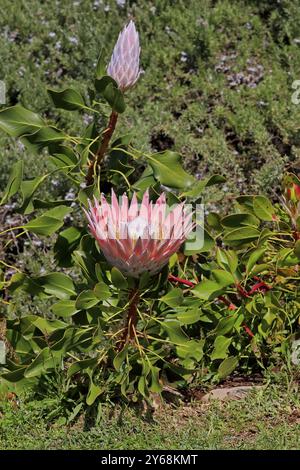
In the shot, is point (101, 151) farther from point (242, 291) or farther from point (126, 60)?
point (242, 291)

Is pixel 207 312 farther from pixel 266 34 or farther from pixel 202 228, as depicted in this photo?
pixel 266 34

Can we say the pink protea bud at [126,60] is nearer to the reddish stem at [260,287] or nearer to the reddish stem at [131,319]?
the reddish stem at [131,319]

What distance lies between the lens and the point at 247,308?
3.87 meters

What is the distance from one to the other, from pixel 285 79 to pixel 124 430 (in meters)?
3.03

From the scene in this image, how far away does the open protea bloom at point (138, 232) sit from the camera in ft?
11.1

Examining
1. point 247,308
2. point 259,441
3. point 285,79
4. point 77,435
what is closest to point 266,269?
point 247,308

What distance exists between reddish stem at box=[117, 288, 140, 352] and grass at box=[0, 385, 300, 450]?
0.99 feet

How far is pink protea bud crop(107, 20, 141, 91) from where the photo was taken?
11.7ft

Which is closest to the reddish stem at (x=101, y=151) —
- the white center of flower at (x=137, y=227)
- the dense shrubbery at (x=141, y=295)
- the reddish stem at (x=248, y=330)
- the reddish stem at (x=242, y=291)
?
the dense shrubbery at (x=141, y=295)

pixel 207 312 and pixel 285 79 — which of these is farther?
pixel 285 79

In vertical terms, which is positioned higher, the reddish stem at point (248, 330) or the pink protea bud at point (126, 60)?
the pink protea bud at point (126, 60)

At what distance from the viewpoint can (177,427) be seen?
148 inches

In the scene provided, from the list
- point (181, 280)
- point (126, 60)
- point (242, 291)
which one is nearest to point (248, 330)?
point (242, 291)

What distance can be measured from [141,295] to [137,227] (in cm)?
39
